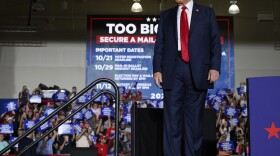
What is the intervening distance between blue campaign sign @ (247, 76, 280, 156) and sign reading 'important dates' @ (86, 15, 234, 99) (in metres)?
14.8

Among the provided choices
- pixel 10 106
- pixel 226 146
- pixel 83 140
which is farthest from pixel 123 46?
pixel 226 146

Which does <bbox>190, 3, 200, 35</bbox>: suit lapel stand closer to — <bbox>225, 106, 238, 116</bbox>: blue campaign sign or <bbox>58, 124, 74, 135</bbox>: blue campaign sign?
<bbox>58, 124, 74, 135</bbox>: blue campaign sign

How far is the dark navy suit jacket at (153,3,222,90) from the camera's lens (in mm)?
4242

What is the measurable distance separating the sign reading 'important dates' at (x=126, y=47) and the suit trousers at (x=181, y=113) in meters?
14.3

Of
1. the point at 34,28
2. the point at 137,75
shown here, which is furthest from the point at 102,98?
the point at 34,28

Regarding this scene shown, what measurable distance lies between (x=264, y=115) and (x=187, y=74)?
759 mm

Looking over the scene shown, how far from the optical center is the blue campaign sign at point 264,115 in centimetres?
372

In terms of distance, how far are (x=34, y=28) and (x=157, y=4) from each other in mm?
4665

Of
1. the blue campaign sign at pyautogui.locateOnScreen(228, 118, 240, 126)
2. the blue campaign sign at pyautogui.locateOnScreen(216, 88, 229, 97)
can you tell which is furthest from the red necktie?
the blue campaign sign at pyautogui.locateOnScreen(216, 88, 229, 97)

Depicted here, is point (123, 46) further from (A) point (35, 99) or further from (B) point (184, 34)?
(B) point (184, 34)

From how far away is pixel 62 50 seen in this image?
20.0 metres

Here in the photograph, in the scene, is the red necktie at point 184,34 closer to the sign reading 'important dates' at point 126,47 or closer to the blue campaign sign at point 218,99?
the blue campaign sign at point 218,99

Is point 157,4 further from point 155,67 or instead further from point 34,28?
point 155,67

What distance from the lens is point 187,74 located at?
4.25 m
